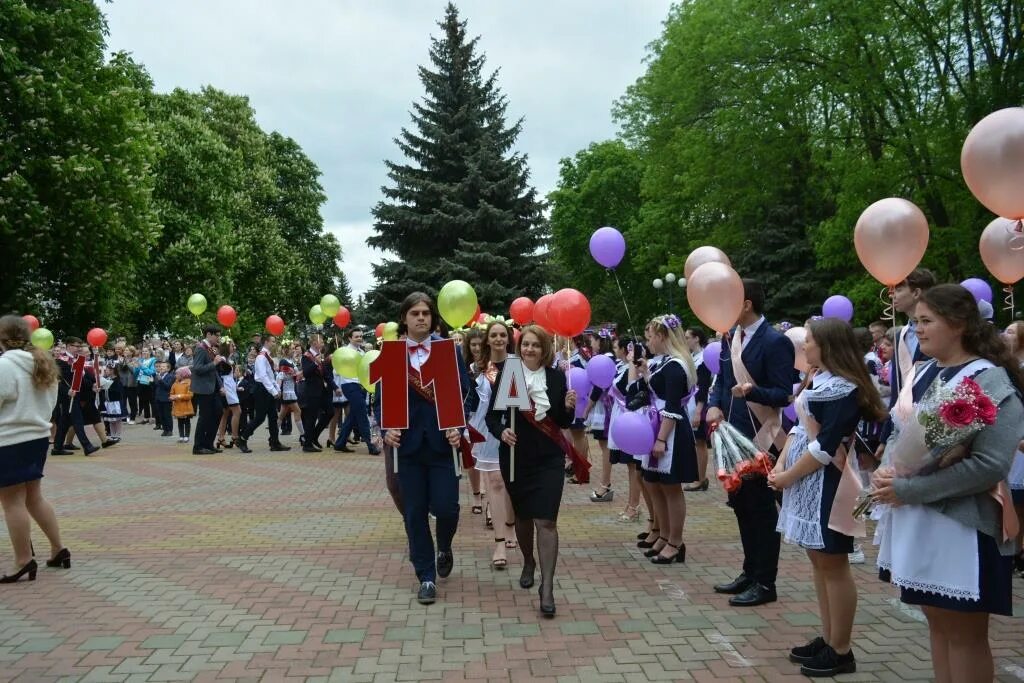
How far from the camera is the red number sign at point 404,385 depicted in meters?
5.66

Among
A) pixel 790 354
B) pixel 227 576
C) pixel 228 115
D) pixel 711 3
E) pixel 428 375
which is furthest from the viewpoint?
pixel 228 115

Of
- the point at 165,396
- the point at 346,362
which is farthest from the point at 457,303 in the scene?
the point at 165,396

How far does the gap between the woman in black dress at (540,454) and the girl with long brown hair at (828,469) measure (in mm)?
1603

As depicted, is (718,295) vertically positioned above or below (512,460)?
above

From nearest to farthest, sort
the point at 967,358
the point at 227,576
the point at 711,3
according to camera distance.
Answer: the point at 967,358, the point at 227,576, the point at 711,3

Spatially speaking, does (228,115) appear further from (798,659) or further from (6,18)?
(798,659)

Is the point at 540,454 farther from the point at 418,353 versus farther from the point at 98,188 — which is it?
the point at 98,188

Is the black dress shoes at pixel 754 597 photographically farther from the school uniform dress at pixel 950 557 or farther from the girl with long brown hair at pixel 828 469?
the school uniform dress at pixel 950 557

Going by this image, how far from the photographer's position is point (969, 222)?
723 inches

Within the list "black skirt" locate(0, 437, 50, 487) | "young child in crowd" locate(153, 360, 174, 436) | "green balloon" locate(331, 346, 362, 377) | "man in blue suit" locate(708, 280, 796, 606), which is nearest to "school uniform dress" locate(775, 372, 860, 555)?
"man in blue suit" locate(708, 280, 796, 606)

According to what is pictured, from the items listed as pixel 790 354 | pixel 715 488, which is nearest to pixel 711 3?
pixel 715 488

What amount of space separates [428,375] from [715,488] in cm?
572

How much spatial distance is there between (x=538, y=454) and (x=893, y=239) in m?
2.75

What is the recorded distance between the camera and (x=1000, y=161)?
4.56 metres
